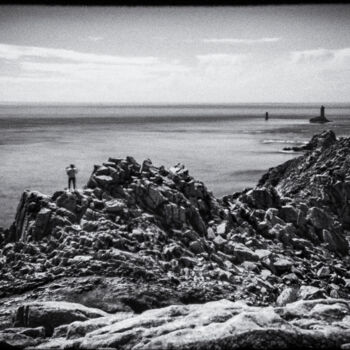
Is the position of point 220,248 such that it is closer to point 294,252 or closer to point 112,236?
point 294,252

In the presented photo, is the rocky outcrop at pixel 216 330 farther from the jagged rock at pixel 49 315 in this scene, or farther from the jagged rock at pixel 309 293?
the jagged rock at pixel 309 293

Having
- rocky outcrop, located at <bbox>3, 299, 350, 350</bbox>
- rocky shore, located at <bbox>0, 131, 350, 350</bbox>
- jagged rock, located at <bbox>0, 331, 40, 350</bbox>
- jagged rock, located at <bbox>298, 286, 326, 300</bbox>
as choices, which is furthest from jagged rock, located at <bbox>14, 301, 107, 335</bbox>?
jagged rock, located at <bbox>298, 286, 326, 300</bbox>

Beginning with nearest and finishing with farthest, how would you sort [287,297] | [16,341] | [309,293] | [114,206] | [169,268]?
1. [16,341]
2. [309,293]
3. [287,297]
4. [169,268]
5. [114,206]

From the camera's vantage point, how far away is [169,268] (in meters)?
9.23

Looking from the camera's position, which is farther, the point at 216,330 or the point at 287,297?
the point at 287,297

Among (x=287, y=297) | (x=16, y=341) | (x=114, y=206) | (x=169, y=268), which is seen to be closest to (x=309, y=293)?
(x=287, y=297)

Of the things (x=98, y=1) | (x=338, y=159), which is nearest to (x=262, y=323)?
(x=98, y=1)

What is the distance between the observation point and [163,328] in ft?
18.2

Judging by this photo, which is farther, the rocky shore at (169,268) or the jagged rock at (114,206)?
the jagged rock at (114,206)

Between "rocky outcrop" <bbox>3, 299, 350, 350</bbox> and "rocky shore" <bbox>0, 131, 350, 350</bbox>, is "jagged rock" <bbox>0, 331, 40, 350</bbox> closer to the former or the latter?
"rocky shore" <bbox>0, 131, 350, 350</bbox>

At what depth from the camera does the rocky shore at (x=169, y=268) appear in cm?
551

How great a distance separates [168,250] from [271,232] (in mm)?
4106

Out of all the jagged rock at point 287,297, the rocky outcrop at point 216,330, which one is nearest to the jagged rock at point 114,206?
the rocky outcrop at point 216,330

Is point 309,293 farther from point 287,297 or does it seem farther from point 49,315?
point 49,315
